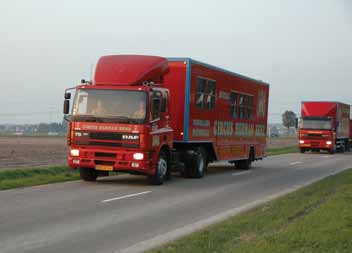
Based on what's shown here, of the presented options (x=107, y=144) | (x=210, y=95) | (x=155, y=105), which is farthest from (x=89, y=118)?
(x=210, y=95)

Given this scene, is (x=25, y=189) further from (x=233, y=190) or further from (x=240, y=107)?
(x=240, y=107)

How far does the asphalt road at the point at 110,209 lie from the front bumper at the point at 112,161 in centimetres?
52

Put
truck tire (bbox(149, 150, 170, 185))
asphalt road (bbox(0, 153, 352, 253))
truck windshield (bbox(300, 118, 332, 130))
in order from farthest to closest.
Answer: truck windshield (bbox(300, 118, 332, 130)) → truck tire (bbox(149, 150, 170, 185)) → asphalt road (bbox(0, 153, 352, 253))

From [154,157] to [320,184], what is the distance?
15.6ft

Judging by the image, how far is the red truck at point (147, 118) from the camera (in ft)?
52.3

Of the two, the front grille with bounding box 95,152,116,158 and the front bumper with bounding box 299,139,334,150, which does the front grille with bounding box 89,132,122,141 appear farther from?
the front bumper with bounding box 299,139,334,150

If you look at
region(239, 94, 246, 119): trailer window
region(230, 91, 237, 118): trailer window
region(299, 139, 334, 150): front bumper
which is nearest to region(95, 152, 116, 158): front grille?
region(230, 91, 237, 118): trailer window

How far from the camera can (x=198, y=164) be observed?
19547 mm

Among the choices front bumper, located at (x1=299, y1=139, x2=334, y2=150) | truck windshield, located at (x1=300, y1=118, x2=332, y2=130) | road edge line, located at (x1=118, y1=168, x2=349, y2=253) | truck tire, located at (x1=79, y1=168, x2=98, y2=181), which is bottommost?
road edge line, located at (x1=118, y1=168, x2=349, y2=253)

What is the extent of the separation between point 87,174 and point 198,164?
3840 mm

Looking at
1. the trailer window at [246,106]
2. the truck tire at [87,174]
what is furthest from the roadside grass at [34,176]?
the trailer window at [246,106]

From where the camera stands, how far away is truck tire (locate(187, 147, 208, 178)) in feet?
63.6

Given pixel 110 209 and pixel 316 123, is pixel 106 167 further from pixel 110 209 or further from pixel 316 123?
pixel 316 123

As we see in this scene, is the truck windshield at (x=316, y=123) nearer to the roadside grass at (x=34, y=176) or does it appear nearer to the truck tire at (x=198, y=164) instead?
the truck tire at (x=198, y=164)
